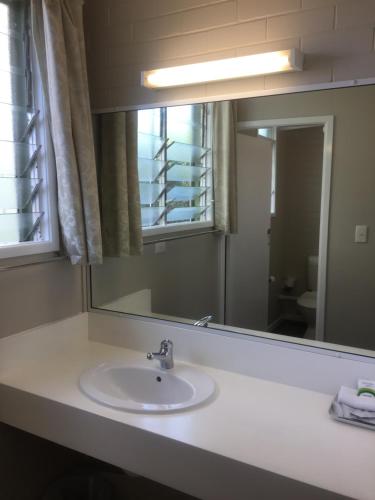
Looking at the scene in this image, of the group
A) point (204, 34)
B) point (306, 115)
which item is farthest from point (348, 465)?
point (204, 34)

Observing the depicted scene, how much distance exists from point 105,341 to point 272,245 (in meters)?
0.92

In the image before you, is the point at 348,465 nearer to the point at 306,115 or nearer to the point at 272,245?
the point at 272,245

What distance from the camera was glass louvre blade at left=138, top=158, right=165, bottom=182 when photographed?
2021 millimetres

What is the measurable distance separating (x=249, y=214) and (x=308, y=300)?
434 millimetres

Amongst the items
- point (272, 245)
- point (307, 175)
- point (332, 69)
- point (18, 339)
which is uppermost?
point (332, 69)

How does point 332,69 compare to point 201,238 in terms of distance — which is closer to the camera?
point 332,69

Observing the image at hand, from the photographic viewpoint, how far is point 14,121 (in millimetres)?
1743

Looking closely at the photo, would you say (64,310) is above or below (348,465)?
above

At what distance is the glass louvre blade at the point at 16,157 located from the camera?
1718 millimetres

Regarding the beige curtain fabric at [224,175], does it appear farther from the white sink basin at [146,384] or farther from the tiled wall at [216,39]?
the white sink basin at [146,384]

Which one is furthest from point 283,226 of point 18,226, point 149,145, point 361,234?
point 18,226

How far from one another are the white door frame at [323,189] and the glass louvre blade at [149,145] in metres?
0.45

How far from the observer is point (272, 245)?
179 centimetres

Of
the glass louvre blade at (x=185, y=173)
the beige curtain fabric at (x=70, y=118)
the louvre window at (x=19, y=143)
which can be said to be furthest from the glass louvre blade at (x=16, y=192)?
the glass louvre blade at (x=185, y=173)
